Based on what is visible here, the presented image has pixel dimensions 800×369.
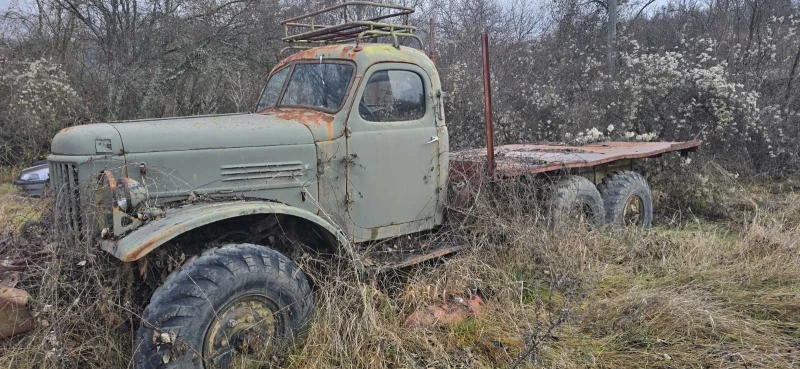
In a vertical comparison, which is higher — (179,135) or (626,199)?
(179,135)

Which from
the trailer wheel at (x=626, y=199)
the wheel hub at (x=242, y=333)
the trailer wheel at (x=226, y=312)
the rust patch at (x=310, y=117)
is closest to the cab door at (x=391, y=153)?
the rust patch at (x=310, y=117)

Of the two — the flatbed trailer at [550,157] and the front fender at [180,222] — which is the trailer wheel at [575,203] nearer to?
the flatbed trailer at [550,157]

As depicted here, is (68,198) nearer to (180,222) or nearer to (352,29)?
(180,222)

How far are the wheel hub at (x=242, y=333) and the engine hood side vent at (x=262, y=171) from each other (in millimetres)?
942

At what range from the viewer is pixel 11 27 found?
40.1ft

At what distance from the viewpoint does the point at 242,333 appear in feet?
11.2

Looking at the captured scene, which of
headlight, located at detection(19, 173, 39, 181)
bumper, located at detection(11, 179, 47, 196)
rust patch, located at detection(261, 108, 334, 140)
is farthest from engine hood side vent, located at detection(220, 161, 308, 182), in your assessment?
headlight, located at detection(19, 173, 39, 181)

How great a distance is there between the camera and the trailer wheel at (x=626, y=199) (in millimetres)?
6434

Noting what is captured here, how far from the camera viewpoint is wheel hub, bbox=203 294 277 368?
130 inches

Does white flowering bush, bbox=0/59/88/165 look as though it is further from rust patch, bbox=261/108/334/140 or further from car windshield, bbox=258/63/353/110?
rust patch, bbox=261/108/334/140

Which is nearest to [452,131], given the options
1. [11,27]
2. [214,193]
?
[214,193]

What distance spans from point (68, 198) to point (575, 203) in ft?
14.4

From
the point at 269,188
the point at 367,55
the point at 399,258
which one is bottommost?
the point at 399,258

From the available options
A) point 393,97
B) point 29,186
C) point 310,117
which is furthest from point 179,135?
point 29,186
